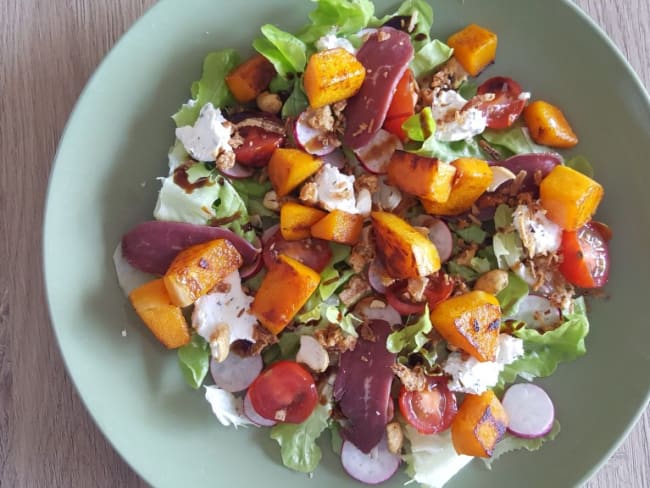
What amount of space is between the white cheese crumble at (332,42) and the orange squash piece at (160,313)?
0.86m

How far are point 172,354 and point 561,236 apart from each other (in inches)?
50.8

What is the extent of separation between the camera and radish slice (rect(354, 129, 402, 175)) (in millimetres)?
2031

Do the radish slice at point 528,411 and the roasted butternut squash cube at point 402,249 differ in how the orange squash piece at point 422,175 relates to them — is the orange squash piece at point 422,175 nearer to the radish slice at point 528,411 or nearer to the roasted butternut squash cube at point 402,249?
the roasted butternut squash cube at point 402,249

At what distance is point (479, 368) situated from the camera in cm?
197

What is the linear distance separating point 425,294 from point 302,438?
0.60 m

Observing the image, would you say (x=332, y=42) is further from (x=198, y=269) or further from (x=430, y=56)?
(x=198, y=269)

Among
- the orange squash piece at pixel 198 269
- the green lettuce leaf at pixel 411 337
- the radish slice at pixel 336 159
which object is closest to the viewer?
the orange squash piece at pixel 198 269

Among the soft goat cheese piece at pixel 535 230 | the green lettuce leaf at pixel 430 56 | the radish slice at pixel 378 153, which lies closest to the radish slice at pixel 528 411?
the soft goat cheese piece at pixel 535 230

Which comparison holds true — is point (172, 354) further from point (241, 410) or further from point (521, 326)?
point (521, 326)

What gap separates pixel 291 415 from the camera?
197 cm

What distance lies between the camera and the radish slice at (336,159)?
2060mm

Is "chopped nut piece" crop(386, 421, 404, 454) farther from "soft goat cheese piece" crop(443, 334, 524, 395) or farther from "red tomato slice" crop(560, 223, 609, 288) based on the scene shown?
"red tomato slice" crop(560, 223, 609, 288)

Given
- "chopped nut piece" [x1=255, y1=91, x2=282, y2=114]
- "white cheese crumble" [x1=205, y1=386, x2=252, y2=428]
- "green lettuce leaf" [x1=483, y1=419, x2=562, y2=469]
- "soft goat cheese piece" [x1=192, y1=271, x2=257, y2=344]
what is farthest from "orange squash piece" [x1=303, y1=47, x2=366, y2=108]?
"green lettuce leaf" [x1=483, y1=419, x2=562, y2=469]

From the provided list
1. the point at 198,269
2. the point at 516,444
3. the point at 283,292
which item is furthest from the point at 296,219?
the point at 516,444
